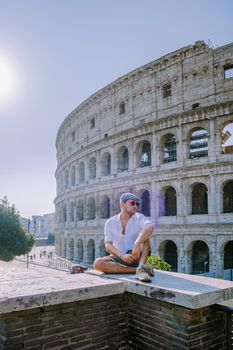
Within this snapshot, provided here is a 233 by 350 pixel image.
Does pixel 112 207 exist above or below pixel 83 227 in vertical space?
above

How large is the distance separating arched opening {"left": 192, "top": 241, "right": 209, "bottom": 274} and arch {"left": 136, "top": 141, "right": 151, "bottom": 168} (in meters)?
7.52

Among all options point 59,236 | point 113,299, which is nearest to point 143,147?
point 59,236

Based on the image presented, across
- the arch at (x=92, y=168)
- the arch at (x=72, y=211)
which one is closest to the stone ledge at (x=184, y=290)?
the arch at (x=92, y=168)

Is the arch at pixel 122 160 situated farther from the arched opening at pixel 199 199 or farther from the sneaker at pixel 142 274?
the sneaker at pixel 142 274

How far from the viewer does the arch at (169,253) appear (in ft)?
73.4

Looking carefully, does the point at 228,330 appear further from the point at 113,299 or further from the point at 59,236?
the point at 59,236

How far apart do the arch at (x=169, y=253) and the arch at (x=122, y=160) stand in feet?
23.7

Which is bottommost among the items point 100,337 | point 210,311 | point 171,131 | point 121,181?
point 100,337

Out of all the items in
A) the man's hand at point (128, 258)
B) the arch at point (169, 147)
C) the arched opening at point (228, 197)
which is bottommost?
the man's hand at point (128, 258)

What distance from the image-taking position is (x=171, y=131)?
22.6 meters

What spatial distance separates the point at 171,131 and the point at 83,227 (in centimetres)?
1255

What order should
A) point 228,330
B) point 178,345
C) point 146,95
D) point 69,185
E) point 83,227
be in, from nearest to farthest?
point 178,345 → point 228,330 → point 146,95 → point 83,227 → point 69,185

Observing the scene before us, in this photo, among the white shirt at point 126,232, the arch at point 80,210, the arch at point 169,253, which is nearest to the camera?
the white shirt at point 126,232

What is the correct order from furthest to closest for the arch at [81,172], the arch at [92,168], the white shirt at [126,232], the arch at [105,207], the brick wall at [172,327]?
the arch at [81,172]
the arch at [92,168]
the arch at [105,207]
the white shirt at [126,232]
the brick wall at [172,327]
